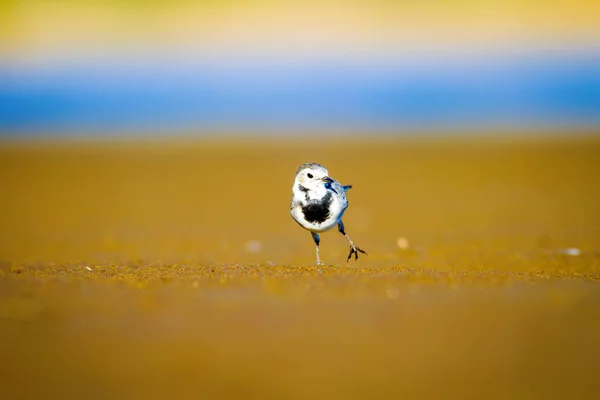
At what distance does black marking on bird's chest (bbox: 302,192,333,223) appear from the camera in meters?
8.20

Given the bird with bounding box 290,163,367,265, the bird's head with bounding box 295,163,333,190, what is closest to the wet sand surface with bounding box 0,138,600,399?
the bird with bounding box 290,163,367,265

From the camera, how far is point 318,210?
8.20 meters

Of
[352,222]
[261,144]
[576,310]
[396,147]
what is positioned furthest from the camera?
[261,144]

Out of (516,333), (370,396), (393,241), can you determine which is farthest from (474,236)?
(370,396)

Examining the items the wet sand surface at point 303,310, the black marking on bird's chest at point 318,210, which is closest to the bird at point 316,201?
the black marking on bird's chest at point 318,210

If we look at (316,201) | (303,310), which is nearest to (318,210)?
(316,201)

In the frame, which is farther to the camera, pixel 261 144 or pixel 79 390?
pixel 261 144

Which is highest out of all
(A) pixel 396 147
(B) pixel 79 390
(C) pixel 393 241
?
(A) pixel 396 147

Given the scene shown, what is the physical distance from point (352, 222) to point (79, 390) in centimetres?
1049

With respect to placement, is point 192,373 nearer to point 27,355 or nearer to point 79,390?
point 79,390

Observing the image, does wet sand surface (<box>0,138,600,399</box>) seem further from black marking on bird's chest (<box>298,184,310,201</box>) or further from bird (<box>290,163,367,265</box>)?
black marking on bird's chest (<box>298,184,310,201</box>)

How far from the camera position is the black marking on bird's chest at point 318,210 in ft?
26.9

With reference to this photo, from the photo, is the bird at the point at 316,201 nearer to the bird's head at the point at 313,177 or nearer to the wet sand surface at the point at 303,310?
the bird's head at the point at 313,177

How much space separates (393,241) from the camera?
12.4 metres
